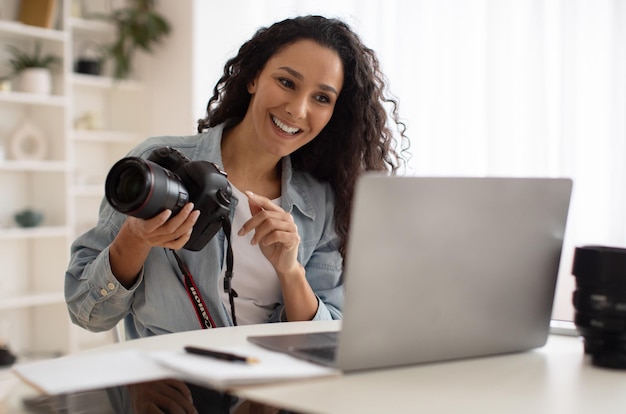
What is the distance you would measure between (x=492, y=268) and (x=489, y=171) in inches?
73.6

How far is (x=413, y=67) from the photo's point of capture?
2.91 m

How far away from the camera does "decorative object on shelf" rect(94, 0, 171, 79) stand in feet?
11.7

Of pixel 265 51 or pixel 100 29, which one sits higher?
pixel 100 29

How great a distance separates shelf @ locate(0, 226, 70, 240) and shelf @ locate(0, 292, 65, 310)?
0.26 metres

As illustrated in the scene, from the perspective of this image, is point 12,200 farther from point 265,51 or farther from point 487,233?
point 487,233

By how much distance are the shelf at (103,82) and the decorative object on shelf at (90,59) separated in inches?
1.2

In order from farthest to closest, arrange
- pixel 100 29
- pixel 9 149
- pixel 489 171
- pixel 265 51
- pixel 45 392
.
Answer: pixel 100 29 → pixel 9 149 → pixel 489 171 → pixel 265 51 → pixel 45 392

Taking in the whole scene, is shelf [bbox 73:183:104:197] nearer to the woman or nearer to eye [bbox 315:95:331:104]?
the woman

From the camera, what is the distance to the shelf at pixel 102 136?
3.49 m

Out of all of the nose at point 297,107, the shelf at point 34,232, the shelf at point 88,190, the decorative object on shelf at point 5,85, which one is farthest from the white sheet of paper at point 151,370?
the shelf at point 88,190

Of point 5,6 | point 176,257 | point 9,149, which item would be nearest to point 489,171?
point 176,257

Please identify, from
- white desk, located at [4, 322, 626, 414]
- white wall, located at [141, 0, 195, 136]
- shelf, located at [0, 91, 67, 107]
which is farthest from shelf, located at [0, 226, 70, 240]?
white desk, located at [4, 322, 626, 414]

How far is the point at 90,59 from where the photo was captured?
11.7 feet

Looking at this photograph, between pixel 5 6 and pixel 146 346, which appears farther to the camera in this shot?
pixel 5 6
